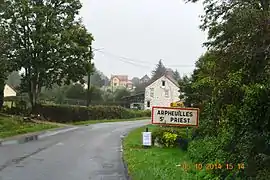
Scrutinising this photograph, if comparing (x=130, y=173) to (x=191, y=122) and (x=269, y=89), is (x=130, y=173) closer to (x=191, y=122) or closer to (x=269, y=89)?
(x=269, y=89)

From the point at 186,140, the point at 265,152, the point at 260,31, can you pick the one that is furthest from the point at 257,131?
the point at 186,140

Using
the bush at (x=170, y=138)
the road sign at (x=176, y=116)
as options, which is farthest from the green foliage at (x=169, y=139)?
the road sign at (x=176, y=116)

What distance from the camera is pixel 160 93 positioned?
96000mm

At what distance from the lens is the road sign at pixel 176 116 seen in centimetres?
2153

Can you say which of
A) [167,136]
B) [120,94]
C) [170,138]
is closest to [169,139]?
[170,138]

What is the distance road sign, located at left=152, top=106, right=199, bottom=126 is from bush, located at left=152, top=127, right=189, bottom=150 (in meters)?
0.49

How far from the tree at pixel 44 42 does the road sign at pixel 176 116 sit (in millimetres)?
24016

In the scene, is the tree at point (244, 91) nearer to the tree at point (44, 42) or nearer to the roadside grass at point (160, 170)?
the roadside grass at point (160, 170)

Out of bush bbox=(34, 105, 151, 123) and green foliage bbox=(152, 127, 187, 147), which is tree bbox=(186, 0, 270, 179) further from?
bush bbox=(34, 105, 151, 123)

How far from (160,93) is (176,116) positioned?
2922 inches

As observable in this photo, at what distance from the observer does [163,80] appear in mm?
97125

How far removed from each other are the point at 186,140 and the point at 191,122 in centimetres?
93

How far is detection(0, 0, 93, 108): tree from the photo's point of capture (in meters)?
44.7

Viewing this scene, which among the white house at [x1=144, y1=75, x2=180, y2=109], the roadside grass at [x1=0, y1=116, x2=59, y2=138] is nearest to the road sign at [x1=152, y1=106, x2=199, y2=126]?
the roadside grass at [x1=0, y1=116, x2=59, y2=138]
